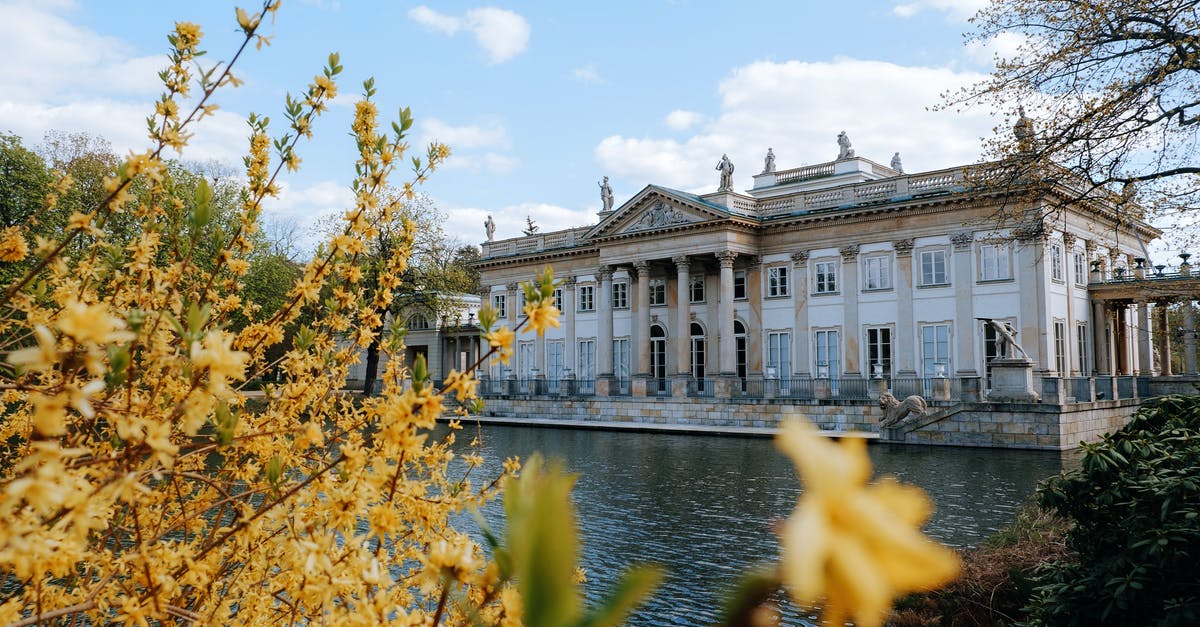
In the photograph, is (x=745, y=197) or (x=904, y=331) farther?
(x=745, y=197)

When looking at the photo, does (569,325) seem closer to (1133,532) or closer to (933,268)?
(933,268)

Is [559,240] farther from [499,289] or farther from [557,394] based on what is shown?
[557,394]

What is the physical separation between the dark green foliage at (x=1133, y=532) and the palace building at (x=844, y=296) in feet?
73.1

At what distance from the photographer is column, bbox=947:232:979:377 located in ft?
107

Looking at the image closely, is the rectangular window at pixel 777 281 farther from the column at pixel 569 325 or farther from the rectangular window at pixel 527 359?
the rectangular window at pixel 527 359

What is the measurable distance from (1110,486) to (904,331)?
1192 inches

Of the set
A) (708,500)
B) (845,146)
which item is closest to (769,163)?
(845,146)

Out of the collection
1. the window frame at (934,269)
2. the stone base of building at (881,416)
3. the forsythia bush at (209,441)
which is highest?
the window frame at (934,269)

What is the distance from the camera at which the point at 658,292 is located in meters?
42.7

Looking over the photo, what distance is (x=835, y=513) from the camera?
0.53 meters

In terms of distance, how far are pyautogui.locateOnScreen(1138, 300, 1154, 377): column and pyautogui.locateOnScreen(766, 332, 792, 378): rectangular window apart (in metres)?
14.4

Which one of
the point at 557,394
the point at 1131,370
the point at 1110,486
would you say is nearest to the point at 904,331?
the point at 1131,370

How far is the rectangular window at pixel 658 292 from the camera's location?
4247 cm

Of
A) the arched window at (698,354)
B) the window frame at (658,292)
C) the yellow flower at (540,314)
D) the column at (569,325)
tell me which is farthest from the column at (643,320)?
the yellow flower at (540,314)
